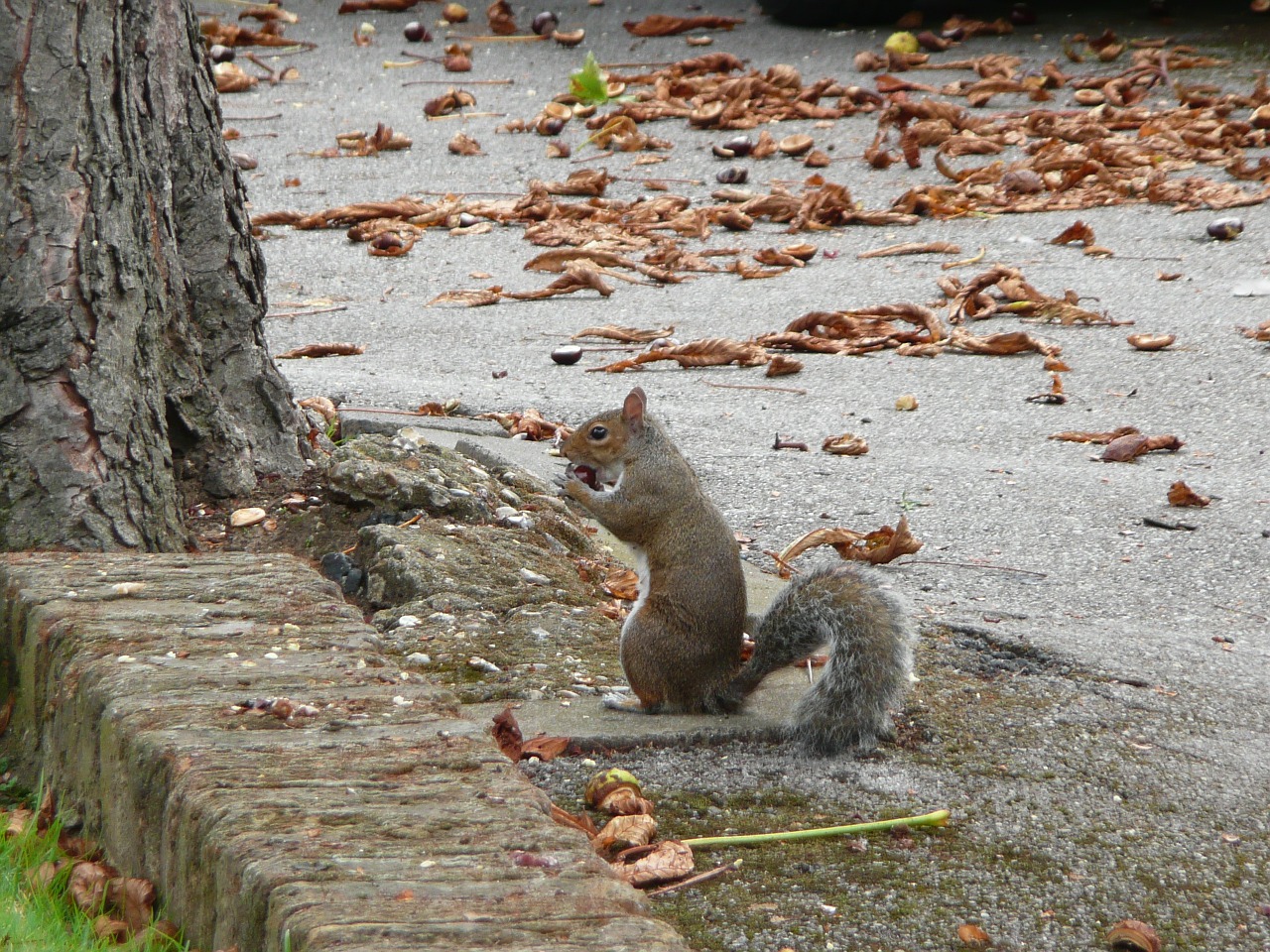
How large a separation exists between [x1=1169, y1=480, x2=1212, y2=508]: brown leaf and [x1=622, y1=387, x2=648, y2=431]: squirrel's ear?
1752 mm

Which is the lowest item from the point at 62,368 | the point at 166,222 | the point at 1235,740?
the point at 1235,740

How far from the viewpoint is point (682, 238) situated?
780 centimetres

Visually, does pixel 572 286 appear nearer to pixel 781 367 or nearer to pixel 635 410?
pixel 781 367

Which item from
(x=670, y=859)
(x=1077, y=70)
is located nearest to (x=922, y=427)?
(x=670, y=859)

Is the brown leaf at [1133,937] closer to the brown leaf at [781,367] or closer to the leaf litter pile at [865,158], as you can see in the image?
the brown leaf at [781,367]

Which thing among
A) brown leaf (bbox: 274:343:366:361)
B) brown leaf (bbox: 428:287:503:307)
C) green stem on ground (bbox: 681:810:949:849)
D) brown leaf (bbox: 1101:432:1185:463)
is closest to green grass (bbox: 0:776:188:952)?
green stem on ground (bbox: 681:810:949:849)

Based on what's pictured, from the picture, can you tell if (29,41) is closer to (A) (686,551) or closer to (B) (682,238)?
(A) (686,551)

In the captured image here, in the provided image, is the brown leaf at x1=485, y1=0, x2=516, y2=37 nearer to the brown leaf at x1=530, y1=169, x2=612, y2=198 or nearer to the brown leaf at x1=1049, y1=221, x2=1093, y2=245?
the brown leaf at x1=530, y1=169, x2=612, y2=198

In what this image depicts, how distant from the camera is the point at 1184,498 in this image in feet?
14.0

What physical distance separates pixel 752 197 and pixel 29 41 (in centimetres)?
581

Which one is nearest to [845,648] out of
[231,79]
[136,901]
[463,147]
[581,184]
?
[136,901]

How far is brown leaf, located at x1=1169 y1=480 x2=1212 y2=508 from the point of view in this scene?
168 inches

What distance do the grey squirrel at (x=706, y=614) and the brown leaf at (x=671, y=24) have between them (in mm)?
8876

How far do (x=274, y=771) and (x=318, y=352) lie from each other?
415 cm
